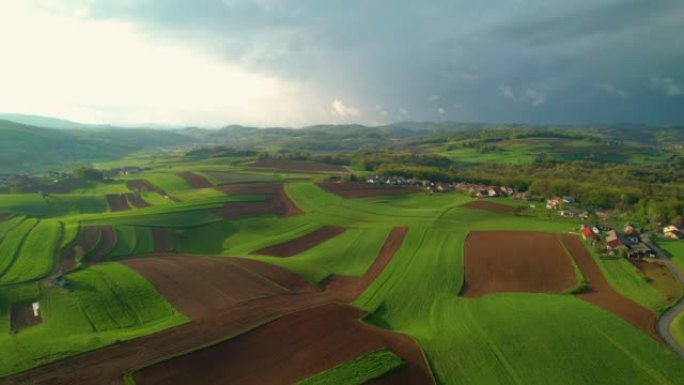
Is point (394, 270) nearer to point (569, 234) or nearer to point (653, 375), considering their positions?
point (653, 375)

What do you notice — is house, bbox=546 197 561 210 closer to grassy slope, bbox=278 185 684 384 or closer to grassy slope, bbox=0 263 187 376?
grassy slope, bbox=278 185 684 384

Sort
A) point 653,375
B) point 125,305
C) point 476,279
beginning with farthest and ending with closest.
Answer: point 476,279
point 125,305
point 653,375

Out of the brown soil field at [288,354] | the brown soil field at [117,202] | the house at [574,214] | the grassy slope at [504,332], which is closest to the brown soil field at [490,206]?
the house at [574,214]

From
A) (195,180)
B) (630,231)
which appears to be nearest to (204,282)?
(630,231)

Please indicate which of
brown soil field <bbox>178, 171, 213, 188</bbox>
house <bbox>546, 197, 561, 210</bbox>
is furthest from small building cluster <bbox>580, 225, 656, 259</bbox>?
brown soil field <bbox>178, 171, 213, 188</bbox>

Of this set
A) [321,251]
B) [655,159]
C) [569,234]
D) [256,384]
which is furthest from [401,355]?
[655,159]

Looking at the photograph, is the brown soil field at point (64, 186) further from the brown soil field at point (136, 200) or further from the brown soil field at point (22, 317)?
the brown soil field at point (22, 317)
